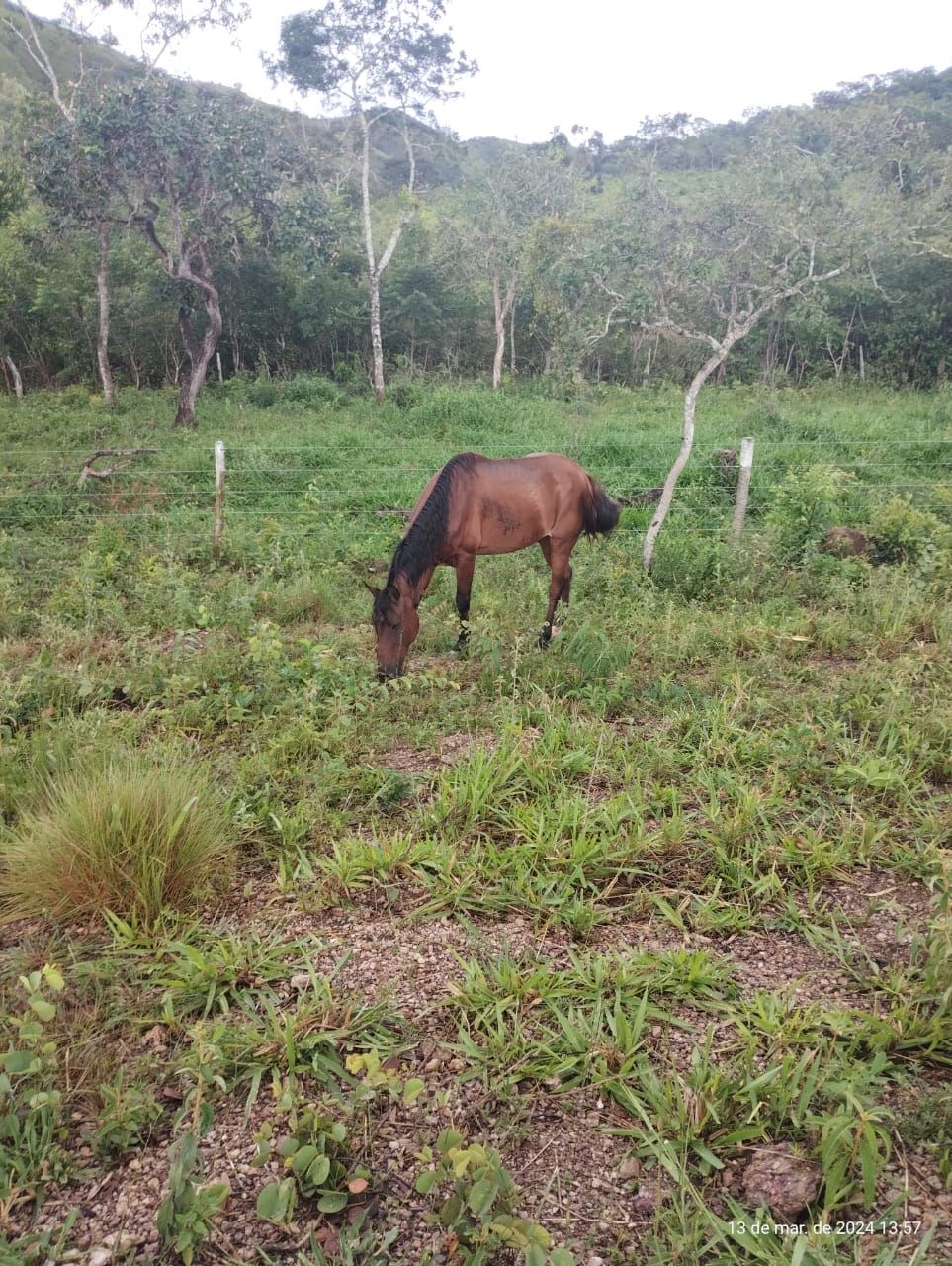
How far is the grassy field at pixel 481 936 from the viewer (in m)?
1.78

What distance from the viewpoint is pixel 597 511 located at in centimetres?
609

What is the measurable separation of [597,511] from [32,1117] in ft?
17.1

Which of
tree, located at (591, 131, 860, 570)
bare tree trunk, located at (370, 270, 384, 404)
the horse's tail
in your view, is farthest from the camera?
bare tree trunk, located at (370, 270, 384, 404)

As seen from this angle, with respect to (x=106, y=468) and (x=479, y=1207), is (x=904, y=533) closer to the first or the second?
(x=479, y=1207)

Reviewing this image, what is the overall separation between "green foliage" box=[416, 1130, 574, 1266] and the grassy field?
0.04 feet

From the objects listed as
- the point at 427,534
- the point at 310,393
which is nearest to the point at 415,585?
the point at 427,534

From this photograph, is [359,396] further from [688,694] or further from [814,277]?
[688,694]

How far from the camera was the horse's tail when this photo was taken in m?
6.05

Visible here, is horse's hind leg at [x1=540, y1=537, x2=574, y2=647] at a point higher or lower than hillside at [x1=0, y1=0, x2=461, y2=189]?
lower

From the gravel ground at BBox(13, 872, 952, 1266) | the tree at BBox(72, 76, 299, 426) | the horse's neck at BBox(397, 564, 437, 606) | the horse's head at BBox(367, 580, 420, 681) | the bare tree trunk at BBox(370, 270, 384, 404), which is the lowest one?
the gravel ground at BBox(13, 872, 952, 1266)

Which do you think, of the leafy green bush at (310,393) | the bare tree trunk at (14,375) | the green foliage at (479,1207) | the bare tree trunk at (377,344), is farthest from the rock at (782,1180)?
the bare tree trunk at (14,375)

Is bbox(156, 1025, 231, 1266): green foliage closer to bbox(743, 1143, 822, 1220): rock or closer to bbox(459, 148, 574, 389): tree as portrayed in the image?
bbox(743, 1143, 822, 1220): rock

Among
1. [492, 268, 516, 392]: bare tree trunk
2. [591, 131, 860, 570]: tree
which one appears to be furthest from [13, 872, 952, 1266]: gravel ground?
[492, 268, 516, 392]: bare tree trunk

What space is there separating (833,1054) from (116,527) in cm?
807
